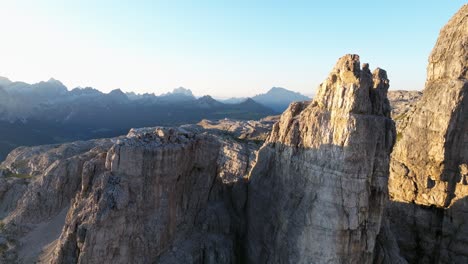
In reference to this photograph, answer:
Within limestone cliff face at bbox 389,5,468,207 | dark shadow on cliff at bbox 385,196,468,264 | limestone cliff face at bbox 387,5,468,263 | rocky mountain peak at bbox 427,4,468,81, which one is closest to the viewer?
dark shadow on cliff at bbox 385,196,468,264

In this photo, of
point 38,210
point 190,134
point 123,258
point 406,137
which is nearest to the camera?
point 123,258

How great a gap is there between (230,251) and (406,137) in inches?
984

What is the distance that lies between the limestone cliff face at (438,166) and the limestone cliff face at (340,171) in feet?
49.5

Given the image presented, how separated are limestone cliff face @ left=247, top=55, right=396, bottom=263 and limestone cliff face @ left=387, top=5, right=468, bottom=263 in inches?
594

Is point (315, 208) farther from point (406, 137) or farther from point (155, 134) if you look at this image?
point (406, 137)

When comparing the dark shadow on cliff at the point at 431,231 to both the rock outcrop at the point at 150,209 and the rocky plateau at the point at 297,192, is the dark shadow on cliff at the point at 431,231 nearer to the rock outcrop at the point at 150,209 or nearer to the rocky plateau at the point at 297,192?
the rocky plateau at the point at 297,192

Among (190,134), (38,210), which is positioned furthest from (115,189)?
(38,210)

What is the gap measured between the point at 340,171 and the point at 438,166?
19.8 meters

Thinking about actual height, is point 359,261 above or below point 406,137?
below

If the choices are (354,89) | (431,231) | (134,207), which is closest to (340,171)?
(354,89)

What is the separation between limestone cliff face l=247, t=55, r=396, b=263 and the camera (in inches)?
942

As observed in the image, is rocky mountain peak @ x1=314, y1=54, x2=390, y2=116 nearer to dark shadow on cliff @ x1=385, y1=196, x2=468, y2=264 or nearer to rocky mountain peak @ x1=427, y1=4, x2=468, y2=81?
dark shadow on cliff @ x1=385, y1=196, x2=468, y2=264

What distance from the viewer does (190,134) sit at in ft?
107

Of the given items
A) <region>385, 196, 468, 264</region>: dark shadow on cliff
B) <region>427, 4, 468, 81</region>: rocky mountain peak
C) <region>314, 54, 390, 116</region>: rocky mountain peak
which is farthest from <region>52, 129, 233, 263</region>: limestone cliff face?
<region>427, 4, 468, 81</region>: rocky mountain peak
